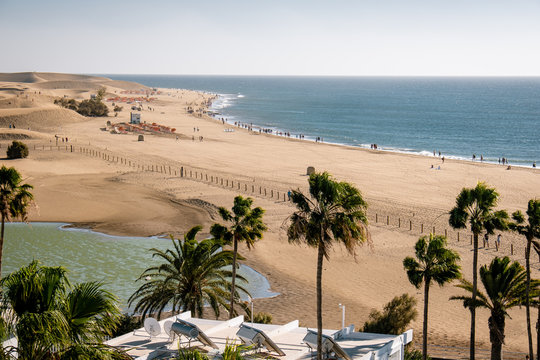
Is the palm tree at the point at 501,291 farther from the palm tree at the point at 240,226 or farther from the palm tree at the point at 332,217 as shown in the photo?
the palm tree at the point at 240,226

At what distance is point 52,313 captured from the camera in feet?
22.0

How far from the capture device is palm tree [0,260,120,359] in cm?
672

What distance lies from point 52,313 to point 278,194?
144ft

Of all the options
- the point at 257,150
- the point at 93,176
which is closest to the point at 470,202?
the point at 93,176

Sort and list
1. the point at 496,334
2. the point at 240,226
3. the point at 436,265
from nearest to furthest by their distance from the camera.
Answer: the point at 436,265 → the point at 496,334 → the point at 240,226

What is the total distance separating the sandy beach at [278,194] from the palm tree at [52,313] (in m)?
19.3

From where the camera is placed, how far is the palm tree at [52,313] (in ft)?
22.0

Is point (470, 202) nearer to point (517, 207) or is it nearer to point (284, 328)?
point (284, 328)

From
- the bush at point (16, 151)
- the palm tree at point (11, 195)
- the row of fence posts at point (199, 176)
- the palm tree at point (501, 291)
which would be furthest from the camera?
the bush at point (16, 151)

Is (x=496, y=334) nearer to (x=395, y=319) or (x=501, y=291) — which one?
(x=501, y=291)

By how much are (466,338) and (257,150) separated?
58330 mm

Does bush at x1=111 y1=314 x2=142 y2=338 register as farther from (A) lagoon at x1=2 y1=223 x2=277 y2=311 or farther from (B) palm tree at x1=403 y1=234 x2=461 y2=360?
(B) palm tree at x1=403 y1=234 x2=461 y2=360

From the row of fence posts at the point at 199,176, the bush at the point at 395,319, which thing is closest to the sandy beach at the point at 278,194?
the row of fence posts at the point at 199,176

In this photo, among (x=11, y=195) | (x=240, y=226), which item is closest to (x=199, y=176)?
(x=240, y=226)
